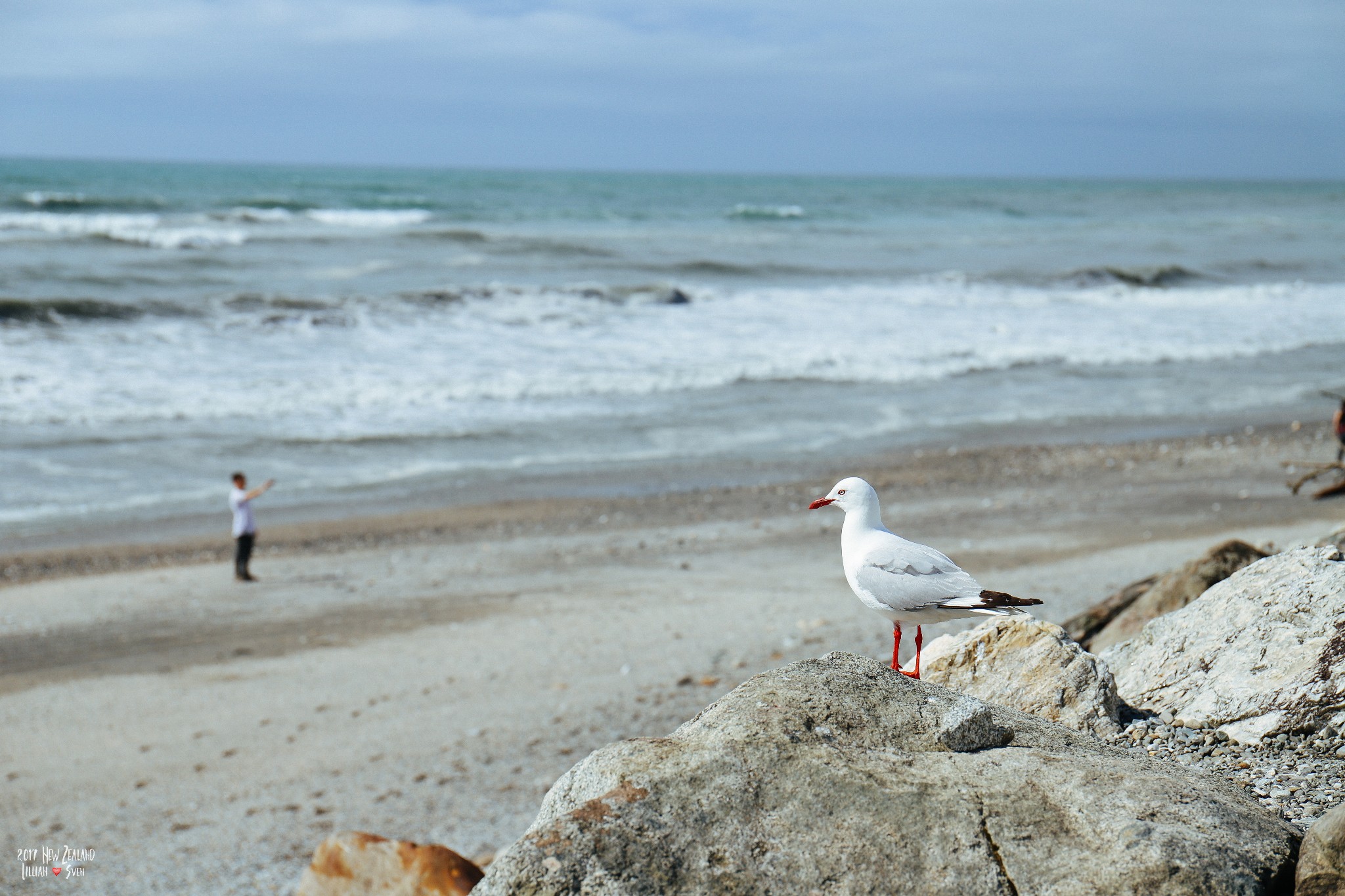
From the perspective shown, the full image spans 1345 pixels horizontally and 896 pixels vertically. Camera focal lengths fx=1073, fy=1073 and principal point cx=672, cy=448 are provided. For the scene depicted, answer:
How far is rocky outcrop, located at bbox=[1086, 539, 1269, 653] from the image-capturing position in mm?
5316

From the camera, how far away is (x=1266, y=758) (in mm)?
3260

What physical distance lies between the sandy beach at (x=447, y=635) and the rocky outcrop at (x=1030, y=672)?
3046mm

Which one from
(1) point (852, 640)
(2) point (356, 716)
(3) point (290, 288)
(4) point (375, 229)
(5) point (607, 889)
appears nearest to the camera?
(5) point (607, 889)

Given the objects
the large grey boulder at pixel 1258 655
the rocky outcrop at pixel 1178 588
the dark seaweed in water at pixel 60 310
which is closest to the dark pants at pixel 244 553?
the rocky outcrop at pixel 1178 588

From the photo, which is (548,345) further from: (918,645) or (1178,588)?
(918,645)

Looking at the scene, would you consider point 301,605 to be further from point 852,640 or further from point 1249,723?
point 1249,723

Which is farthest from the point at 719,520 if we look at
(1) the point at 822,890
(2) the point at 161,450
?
(1) the point at 822,890

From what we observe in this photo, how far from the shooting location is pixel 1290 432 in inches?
607

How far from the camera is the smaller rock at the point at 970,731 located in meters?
2.75

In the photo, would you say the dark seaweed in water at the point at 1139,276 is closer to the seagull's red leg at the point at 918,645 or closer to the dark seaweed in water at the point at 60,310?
the dark seaweed in water at the point at 60,310

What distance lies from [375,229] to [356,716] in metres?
36.7

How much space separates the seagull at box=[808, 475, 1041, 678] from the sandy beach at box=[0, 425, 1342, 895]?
3.35 metres

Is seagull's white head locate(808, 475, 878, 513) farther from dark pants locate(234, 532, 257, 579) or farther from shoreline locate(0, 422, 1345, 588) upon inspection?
shoreline locate(0, 422, 1345, 588)

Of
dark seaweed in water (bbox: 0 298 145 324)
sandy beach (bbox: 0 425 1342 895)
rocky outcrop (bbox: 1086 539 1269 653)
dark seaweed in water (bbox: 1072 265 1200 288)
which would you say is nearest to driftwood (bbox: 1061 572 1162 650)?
rocky outcrop (bbox: 1086 539 1269 653)
